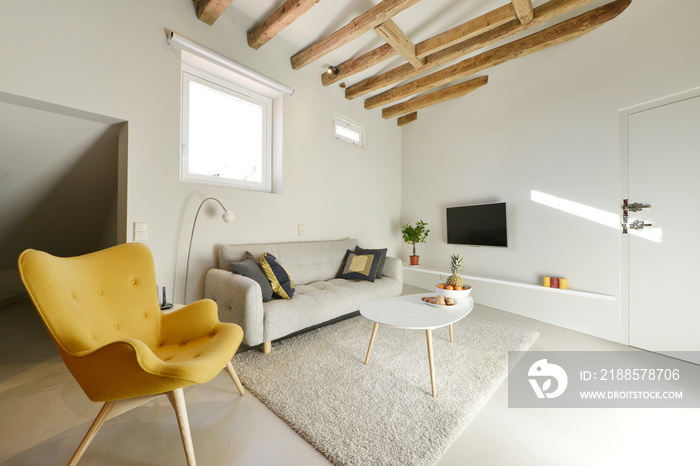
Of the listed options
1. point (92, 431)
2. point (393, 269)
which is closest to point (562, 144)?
point (393, 269)

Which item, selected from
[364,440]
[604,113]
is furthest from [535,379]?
[604,113]

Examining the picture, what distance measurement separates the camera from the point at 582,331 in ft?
9.05

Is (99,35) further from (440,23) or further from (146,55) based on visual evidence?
(440,23)

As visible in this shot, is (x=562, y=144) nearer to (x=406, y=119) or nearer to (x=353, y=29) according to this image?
(x=406, y=119)

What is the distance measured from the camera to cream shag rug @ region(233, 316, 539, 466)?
4.25 ft

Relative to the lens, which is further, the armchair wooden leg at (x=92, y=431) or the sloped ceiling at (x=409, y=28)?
the sloped ceiling at (x=409, y=28)

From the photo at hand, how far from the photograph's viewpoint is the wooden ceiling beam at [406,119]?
4.54 meters

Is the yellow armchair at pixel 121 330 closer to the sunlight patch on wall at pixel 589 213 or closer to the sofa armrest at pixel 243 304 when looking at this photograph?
the sofa armrest at pixel 243 304

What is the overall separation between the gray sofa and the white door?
2265 mm

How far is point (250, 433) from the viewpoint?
4.48 ft

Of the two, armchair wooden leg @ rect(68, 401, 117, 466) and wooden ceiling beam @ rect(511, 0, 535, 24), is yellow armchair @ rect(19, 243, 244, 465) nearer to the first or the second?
armchair wooden leg @ rect(68, 401, 117, 466)

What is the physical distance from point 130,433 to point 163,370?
66cm

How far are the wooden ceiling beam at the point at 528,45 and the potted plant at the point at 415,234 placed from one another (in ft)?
6.31

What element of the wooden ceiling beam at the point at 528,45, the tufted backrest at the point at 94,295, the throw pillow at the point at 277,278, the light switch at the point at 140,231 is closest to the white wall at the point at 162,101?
the light switch at the point at 140,231
